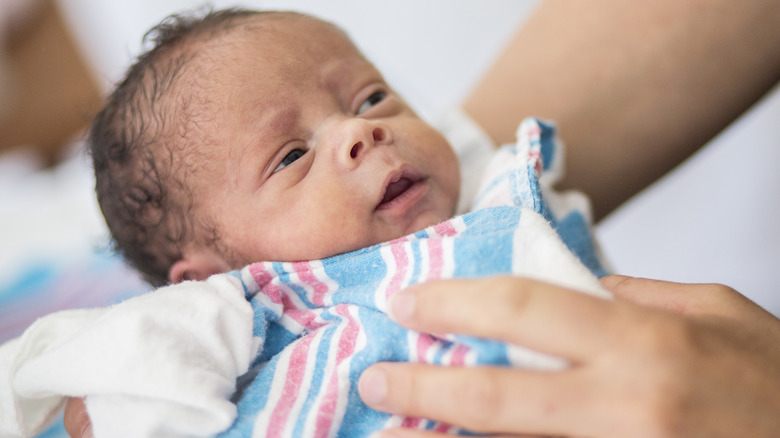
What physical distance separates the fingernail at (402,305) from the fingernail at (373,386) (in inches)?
2.3

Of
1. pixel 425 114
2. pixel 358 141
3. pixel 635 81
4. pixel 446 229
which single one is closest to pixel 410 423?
pixel 446 229

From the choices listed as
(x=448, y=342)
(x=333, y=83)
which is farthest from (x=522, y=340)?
(x=333, y=83)

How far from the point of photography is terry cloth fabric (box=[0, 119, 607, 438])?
59 centimetres

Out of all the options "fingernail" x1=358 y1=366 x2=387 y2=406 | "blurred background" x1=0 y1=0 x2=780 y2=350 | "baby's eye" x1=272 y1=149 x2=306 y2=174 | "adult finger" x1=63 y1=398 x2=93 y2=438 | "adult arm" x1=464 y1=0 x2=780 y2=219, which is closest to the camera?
"fingernail" x1=358 y1=366 x2=387 y2=406

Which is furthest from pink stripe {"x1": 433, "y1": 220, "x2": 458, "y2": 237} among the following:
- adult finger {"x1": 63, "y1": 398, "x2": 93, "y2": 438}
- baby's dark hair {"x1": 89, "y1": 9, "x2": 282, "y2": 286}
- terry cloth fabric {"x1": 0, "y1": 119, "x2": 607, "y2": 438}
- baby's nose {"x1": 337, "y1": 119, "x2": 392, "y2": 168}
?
adult finger {"x1": 63, "y1": 398, "x2": 93, "y2": 438}

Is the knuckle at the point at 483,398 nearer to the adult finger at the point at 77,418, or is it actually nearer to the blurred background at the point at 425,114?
the adult finger at the point at 77,418

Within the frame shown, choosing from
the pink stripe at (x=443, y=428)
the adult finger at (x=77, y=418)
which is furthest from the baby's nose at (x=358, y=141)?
the adult finger at (x=77, y=418)

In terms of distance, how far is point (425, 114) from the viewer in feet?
5.51

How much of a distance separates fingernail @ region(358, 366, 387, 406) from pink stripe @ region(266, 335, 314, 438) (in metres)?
0.09

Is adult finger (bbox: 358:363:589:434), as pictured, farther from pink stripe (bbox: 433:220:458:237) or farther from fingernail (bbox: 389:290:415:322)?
pink stripe (bbox: 433:220:458:237)

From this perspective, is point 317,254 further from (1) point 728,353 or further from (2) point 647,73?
(2) point 647,73

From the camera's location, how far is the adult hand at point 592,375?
486 millimetres

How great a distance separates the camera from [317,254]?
0.76 metres

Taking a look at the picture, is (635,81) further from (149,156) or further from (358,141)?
(149,156)
